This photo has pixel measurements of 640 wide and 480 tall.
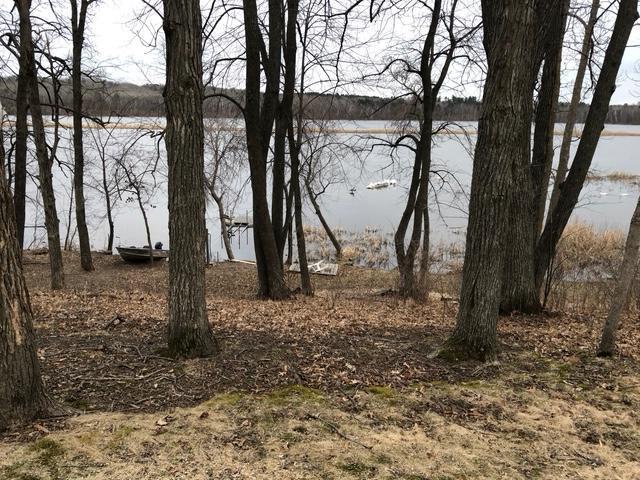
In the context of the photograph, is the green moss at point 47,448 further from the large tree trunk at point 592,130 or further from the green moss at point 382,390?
the large tree trunk at point 592,130

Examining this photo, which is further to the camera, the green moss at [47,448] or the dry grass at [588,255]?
the dry grass at [588,255]

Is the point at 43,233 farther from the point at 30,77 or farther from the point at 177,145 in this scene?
the point at 177,145

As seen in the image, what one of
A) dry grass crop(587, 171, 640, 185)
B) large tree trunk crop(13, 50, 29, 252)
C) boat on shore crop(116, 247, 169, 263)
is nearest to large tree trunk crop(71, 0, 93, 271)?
large tree trunk crop(13, 50, 29, 252)

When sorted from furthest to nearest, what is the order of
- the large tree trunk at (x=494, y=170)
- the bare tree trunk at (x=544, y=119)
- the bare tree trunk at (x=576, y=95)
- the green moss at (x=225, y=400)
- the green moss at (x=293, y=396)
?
the bare tree trunk at (x=576, y=95) < the bare tree trunk at (x=544, y=119) < the large tree trunk at (x=494, y=170) < the green moss at (x=293, y=396) < the green moss at (x=225, y=400)

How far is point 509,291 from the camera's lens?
288 inches

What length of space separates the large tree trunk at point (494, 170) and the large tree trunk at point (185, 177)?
2486mm

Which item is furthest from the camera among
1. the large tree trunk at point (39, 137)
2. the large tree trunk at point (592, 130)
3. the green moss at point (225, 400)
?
the large tree trunk at point (39, 137)

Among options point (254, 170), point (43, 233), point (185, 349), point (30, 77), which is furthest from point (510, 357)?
point (43, 233)

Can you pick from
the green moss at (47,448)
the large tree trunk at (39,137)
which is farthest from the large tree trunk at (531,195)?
the large tree trunk at (39,137)

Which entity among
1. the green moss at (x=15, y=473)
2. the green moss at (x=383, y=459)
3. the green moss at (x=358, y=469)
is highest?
the green moss at (x=15, y=473)

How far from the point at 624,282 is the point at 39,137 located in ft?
33.2

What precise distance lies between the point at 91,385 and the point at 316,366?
1917 mm

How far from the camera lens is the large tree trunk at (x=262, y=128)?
9.41 m

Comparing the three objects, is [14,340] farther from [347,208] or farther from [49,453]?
[347,208]
